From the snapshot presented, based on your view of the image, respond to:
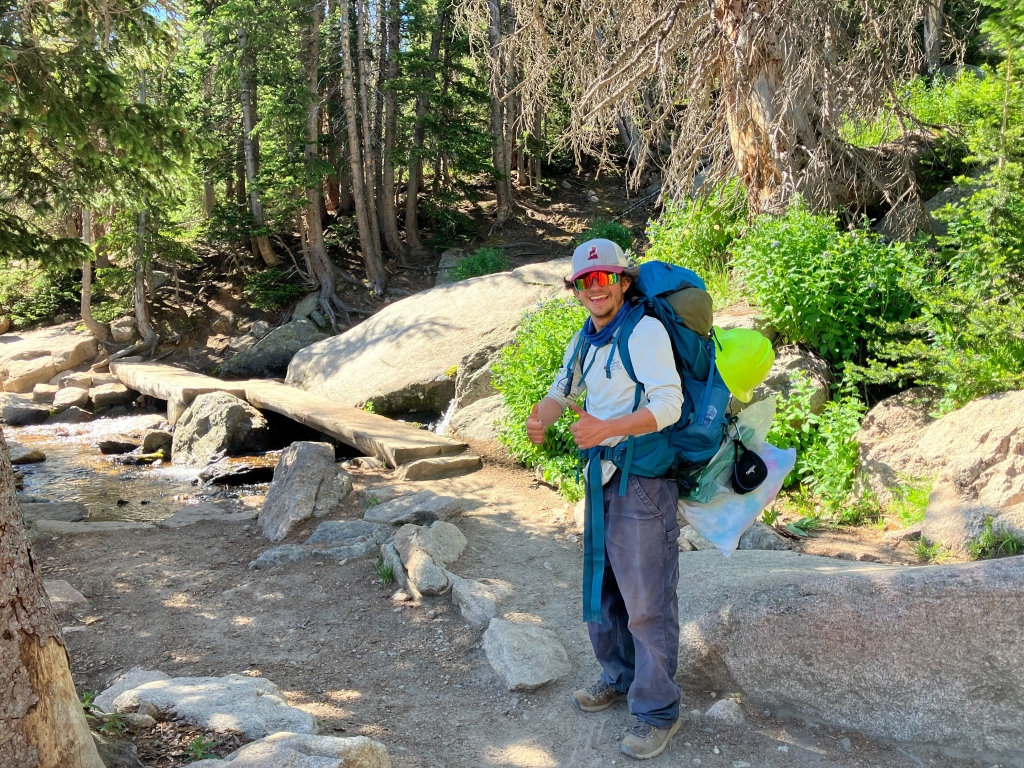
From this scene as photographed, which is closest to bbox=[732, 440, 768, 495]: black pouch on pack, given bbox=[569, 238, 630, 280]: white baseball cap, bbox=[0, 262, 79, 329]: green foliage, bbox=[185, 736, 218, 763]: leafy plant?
bbox=[569, 238, 630, 280]: white baseball cap

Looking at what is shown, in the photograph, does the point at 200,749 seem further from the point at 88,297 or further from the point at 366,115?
the point at 366,115

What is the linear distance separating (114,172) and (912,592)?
27.0 feet

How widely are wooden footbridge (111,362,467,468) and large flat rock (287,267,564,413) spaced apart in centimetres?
45

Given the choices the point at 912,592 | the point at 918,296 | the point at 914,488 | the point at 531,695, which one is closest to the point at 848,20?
the point at 918,296

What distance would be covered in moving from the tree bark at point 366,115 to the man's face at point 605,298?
1602 centimetres

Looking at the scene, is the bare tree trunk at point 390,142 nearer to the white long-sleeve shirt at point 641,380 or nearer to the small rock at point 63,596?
the small rock at point 63,596

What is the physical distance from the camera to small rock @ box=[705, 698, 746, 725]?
353 centimetres

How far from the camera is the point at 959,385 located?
580 cm

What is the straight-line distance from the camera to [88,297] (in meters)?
17.4

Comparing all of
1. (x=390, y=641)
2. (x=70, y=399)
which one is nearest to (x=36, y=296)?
(x=70, y=399)

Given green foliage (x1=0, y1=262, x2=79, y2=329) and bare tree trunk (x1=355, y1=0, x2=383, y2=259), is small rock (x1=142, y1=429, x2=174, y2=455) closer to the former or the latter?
bare tree trunk (x1=355, y1=0, x2=383, y2=259)

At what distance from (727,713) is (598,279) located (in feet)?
6.62

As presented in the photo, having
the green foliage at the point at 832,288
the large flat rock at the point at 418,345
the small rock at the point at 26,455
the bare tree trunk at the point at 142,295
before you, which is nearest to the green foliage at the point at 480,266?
the large flat rock at the point at 418,345

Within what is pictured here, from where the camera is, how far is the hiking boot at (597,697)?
145 inches
